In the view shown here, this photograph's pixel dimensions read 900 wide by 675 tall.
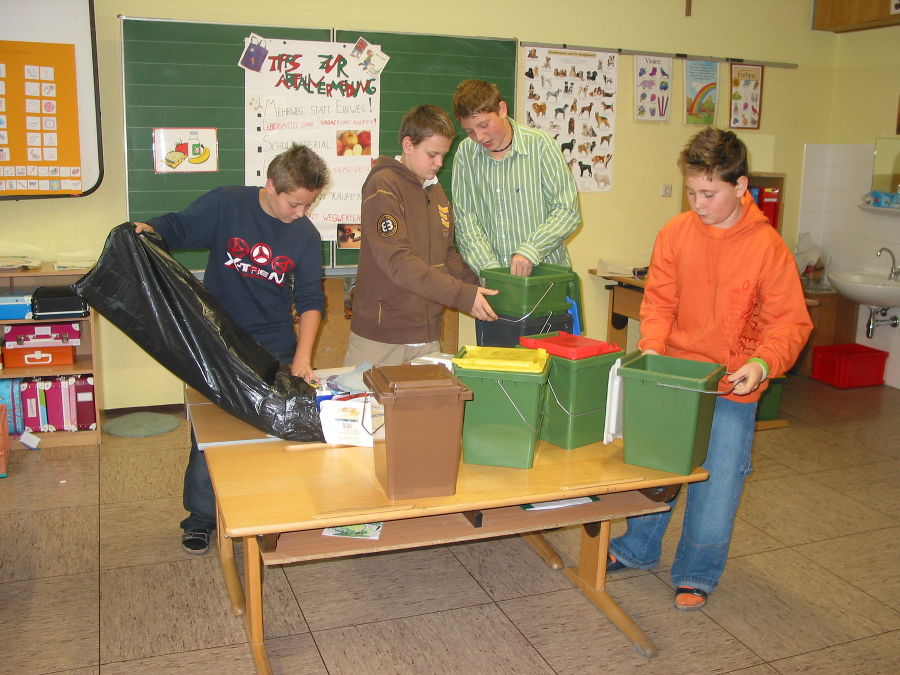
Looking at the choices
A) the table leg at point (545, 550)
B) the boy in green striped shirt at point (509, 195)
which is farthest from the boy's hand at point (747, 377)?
the table leg at point (545, 550)

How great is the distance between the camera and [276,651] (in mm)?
2344

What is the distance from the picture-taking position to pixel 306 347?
274 centimetres

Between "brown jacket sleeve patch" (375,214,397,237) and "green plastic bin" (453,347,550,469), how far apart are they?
0.64 meters

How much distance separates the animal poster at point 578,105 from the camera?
15.6 ft

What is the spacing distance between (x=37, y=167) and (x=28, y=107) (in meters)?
0.27

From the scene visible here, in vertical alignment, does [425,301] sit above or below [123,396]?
above

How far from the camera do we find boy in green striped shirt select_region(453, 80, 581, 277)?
2910 millimetres

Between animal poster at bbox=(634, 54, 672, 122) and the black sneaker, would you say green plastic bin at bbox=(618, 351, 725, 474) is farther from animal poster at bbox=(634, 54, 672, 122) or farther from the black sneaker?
animal poster at bbox=(634, 54, 672, 122)

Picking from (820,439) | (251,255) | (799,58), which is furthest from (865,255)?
(251,255)

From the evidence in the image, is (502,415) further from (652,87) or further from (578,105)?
(652,87)

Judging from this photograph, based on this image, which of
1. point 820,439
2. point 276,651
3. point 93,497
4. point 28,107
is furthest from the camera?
point 820,439

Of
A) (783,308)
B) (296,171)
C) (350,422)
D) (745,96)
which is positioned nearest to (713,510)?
(783,308)

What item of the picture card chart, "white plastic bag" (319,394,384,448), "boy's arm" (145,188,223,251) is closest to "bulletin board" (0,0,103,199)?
the picture card chart

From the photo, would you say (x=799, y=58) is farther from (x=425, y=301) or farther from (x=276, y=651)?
(x=276, y=651)
